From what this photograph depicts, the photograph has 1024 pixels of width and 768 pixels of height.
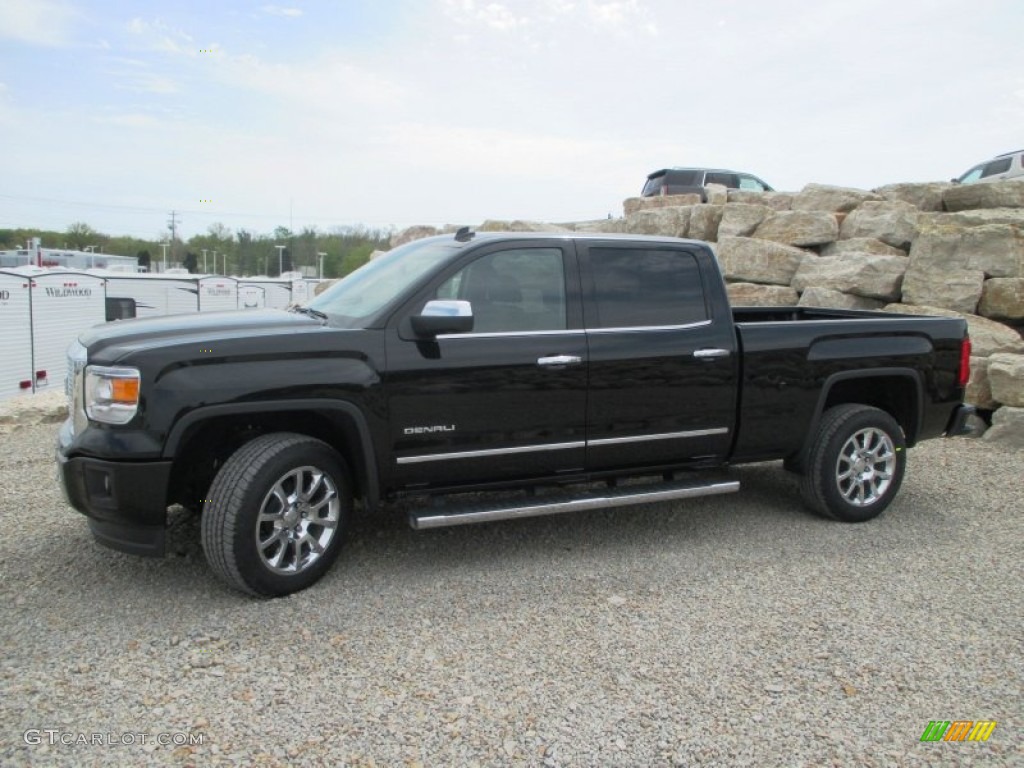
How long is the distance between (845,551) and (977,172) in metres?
16.2

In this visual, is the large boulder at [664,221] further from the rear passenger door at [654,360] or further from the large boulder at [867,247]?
the rear passenger door at [654,360]

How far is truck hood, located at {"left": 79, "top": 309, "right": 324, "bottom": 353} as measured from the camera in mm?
4008

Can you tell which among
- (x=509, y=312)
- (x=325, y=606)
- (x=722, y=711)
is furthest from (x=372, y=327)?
(x=722, y=711)

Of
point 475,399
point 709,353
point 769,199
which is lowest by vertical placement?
point 475,399

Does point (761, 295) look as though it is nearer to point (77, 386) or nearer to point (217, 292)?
point (77, 386)

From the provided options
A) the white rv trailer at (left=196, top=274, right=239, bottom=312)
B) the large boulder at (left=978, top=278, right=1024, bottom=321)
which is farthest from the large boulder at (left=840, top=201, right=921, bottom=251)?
the white rv trailer at (left=196, top=274, right=239, bottom=312)

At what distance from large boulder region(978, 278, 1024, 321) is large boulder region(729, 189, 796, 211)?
524cm

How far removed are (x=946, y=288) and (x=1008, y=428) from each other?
86.1 inches

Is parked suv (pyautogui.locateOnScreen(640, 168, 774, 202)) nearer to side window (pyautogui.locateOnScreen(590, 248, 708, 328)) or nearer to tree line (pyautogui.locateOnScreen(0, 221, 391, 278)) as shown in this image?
side window (pyautogui.locateOnScreen(590, 248, 708, 328))

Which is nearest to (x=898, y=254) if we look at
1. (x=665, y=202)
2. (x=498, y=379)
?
(x=665, y=202)

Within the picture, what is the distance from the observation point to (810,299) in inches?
396

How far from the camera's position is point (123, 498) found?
12.4 ft

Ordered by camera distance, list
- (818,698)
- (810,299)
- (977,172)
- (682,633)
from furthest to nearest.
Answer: (977,172) < (810,299) < (682,633) < (818,698)

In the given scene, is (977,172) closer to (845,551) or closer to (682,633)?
(845,551)
